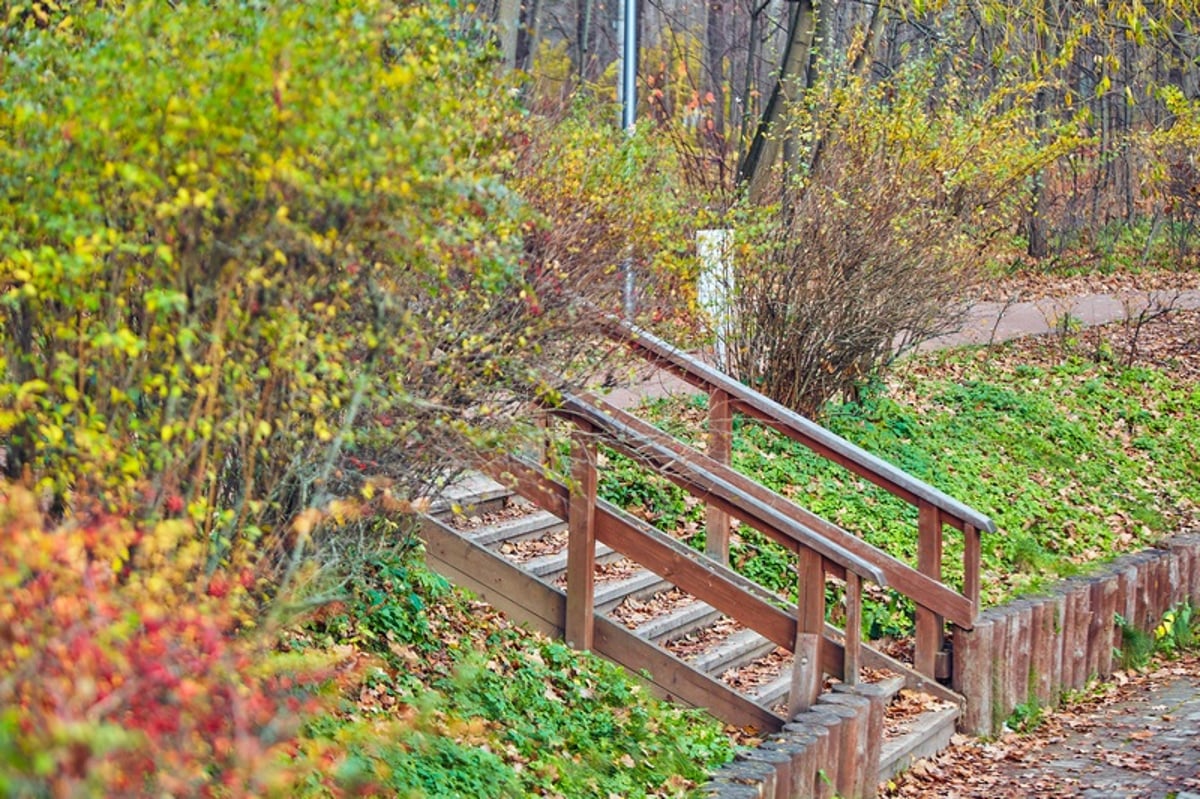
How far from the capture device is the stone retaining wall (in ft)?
27.1

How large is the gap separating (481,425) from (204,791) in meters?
2.44

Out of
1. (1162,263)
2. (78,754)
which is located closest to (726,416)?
(78,754)

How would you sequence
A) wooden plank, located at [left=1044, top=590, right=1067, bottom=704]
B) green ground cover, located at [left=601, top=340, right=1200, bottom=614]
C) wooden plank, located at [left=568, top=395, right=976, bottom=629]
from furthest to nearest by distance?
green ground cover, located at [left=601, top=340, right=1200, bottom=614]
wooden plank, located at [left=1044, top=590, right=1067, bottom=704]
wooden plank, located at [left=568, top=395, right=976, bottom=629]

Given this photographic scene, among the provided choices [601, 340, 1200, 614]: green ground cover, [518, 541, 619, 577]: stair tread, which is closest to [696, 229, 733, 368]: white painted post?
[601, 340, 1200, 614]: green ground cover

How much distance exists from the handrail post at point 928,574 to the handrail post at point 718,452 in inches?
43.0

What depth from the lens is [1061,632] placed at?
905cm

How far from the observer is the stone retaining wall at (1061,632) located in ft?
27.1

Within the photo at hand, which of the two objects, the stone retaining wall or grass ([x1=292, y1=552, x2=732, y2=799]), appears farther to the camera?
the stone retaining wall

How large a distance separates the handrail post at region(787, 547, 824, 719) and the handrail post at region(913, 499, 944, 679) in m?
1.34

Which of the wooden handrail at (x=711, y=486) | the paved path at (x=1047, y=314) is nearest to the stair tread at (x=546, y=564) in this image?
the wooden handrail at (x=711, y=486)

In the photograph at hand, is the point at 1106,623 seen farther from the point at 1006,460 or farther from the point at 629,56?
the point at 629,56

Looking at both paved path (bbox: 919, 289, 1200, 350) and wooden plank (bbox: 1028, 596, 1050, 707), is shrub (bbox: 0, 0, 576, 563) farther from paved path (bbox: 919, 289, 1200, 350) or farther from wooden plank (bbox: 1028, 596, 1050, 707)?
paved path (bbox: 919, 289, 1200, 350)

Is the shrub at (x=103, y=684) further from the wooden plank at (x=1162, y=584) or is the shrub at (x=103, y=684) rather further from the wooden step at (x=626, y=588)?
the wooden plank at (x=1162, y=584)

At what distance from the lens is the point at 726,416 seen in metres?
8.58
